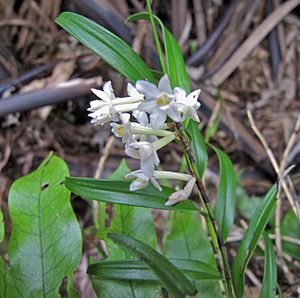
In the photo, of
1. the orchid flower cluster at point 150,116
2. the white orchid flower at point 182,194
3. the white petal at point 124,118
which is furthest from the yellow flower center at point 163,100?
the white orchid flower at point 182,194

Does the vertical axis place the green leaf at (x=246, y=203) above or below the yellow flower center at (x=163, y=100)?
below

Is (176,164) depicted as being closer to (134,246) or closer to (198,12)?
(198,12)

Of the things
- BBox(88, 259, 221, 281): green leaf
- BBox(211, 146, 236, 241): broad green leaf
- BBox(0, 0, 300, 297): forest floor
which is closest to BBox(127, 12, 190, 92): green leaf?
BBox(211, 146, 236, 241): broad green leaf

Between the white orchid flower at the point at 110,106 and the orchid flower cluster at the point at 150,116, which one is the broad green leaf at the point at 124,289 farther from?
the white orchid flower at the point at 110,106

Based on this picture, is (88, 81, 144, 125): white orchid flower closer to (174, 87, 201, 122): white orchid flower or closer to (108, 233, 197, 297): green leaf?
(174, 87, 201, 122): white orchid flower

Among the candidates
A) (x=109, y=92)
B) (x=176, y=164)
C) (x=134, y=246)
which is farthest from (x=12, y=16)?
(x=134, y=246)

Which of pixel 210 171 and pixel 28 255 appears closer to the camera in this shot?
pixel 28 255

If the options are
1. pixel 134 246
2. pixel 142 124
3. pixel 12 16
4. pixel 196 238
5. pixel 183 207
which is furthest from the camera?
pixel 12 16

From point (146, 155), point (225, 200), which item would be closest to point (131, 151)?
point (146, 155)
